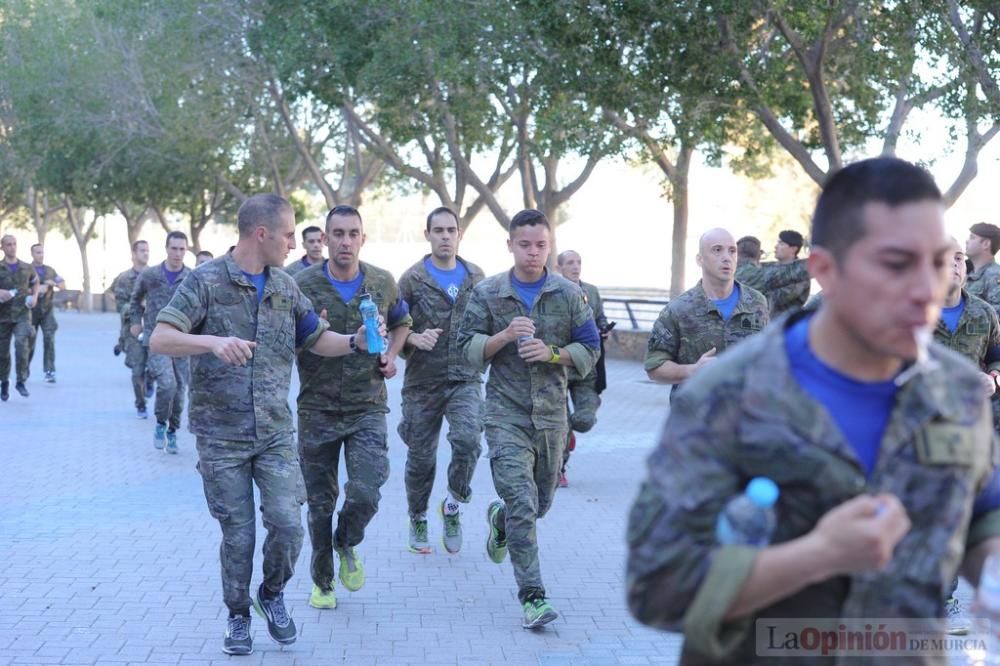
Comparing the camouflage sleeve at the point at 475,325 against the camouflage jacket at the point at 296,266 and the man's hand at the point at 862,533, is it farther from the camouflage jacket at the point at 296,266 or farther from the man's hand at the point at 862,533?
the man's hand at the point at 862,533

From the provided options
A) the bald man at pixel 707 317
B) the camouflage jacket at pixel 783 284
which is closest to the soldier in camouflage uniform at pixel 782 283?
the camouflage jacket at pixel 783 284

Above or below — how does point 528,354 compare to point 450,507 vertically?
above

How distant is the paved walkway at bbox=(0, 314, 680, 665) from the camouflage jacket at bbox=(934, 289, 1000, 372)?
1986mm

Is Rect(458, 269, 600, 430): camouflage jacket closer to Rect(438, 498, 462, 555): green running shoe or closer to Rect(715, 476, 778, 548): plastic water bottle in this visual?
Rect(438, 498, 462, 555): green running shoe

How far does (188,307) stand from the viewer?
6.11 metres

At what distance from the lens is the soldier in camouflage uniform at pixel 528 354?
6910 mm

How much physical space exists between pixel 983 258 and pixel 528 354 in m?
4.23

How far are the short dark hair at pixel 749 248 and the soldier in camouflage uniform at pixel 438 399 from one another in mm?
4485

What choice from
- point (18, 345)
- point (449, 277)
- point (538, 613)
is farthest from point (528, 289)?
point (18, 345)

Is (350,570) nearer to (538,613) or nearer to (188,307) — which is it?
(538,613)

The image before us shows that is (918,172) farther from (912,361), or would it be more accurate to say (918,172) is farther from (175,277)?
(175,277)

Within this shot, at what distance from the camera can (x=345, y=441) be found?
24.0 ft

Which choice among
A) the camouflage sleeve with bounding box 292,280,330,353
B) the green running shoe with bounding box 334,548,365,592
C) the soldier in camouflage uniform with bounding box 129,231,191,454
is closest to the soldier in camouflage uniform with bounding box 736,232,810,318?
the green running shoe with bounding box 334,548,365,592

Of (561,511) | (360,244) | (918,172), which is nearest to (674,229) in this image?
(561,511)
